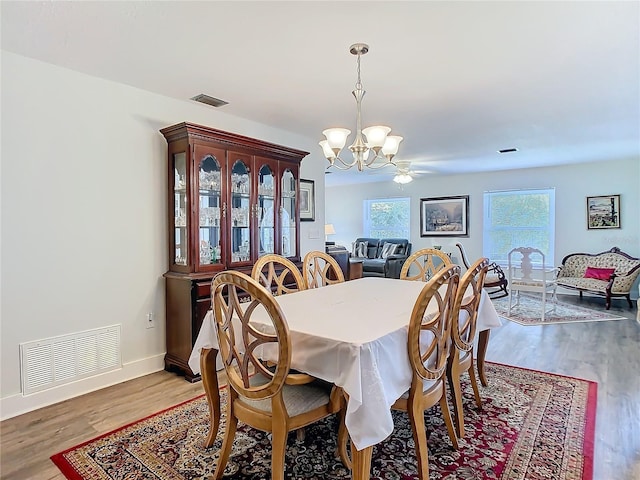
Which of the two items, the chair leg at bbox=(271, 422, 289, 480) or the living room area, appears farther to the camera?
the living room area

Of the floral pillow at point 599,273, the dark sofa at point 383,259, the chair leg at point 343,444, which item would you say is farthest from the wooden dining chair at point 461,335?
the dark sofa at point 383,259

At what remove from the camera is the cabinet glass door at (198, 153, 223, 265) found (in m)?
3.26

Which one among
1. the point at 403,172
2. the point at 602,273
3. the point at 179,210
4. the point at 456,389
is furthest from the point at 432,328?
the point at 602,273

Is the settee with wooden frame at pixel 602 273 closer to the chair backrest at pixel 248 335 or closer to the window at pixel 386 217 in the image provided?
the window at pixel 386 217

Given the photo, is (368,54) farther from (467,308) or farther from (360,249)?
(360,249)

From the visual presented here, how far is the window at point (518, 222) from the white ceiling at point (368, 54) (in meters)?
3.28

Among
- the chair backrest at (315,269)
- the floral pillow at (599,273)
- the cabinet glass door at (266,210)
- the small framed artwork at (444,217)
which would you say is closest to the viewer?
the chair backrest at (315,269)

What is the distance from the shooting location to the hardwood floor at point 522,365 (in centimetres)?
200

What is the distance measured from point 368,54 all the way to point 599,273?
5730 millimetres

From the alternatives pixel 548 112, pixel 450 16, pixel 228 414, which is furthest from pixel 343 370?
pixel 548 112

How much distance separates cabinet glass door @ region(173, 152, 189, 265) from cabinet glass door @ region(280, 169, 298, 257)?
1.04 metres

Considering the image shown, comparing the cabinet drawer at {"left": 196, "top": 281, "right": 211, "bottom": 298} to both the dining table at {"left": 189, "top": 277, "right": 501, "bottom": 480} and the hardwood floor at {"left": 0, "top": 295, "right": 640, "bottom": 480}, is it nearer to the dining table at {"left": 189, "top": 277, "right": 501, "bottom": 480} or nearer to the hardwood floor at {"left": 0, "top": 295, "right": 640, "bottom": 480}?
the hardwood floor at {"left": 0, "top": 295, "right": 640, "bottom": 480}

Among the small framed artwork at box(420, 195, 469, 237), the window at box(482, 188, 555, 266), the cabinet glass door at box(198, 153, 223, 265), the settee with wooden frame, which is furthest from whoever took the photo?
the small framed artwork at box(420, 195, 469, 237)

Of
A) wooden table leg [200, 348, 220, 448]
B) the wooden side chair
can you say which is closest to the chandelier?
wooden table leg [200, 348, 220, 448]
